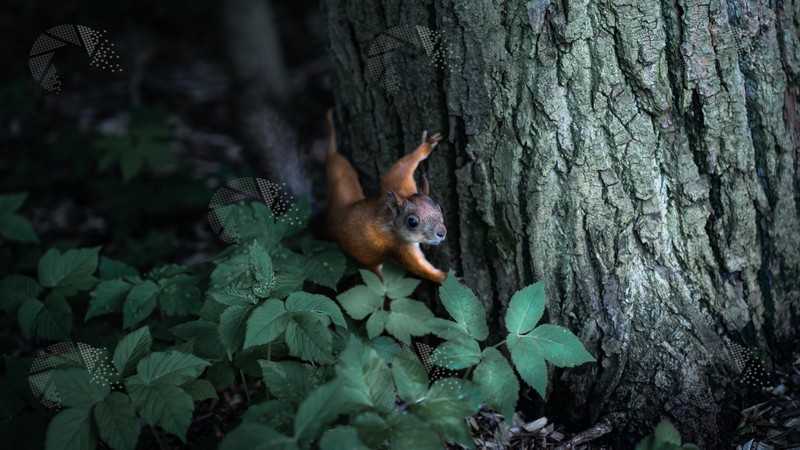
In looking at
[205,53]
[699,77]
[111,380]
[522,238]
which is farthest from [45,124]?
[699,77]

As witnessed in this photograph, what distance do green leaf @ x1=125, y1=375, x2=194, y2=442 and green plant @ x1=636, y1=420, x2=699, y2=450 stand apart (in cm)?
126

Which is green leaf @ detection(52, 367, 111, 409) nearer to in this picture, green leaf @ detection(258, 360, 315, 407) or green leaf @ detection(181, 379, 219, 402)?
green leaf @ detection(181, 379, 219, 402)

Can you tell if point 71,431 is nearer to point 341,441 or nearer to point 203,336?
point 203,336

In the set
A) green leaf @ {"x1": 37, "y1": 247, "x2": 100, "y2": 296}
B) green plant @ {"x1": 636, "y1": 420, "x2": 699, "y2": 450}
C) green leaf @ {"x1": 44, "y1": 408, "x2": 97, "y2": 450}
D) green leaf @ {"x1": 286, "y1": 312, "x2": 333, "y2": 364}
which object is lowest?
green plant @ {"x1": 636, "y1": 420, "x2": 699, "y2": 450}

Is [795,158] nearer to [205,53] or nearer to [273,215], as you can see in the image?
[273,215]

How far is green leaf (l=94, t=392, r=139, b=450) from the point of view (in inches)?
68.2

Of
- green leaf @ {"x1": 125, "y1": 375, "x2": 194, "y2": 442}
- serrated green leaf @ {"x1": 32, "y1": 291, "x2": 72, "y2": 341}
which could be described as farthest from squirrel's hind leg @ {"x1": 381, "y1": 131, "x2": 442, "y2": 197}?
serrated green leaf @ {"x1": 32, "y1": 291, "x2": 72, "y2": 341}

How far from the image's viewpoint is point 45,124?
16.9ft

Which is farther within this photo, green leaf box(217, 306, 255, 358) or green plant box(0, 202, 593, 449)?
green leaf box(217, 306, 255, 358)

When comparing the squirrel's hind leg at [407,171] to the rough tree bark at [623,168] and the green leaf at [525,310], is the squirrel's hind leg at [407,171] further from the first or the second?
the green leaf at [525,310]

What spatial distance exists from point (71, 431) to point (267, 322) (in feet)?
1.91

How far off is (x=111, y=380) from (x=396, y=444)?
89 centimetres

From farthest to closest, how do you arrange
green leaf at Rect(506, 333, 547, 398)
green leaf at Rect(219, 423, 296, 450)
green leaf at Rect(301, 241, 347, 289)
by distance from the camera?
green leaf at Rect(301, 241, 347, 289)
green leaf at Rect(506, 333, 547, 398)
green leaf at Rect(219, 423, 296, 450)

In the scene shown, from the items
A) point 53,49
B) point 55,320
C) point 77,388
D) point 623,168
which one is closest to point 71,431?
point 77,388
